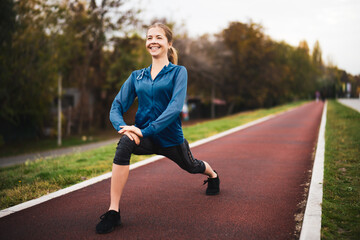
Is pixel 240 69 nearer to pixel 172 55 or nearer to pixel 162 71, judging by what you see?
pixel 172 55

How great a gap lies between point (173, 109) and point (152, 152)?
1.90 feet

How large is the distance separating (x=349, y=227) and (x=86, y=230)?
2.47 m

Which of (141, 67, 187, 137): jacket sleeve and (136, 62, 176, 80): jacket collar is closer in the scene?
(141, 67, 187, 137): jacket sleeve

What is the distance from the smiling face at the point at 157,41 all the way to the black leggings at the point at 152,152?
901mm

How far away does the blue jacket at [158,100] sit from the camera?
3299 mm

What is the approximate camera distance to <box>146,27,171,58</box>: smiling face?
11.3ft

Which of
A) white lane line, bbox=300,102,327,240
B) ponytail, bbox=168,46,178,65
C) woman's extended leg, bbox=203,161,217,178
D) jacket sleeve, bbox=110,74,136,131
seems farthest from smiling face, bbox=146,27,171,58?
white lane line, bbox=300,102,327,240

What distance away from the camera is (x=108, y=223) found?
314cm

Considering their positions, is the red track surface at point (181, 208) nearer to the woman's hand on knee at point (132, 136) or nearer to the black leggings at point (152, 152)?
the black leggings at point (152, 152)

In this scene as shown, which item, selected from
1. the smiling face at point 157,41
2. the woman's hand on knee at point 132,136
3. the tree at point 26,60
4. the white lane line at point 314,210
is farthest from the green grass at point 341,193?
the tree at point 26,60

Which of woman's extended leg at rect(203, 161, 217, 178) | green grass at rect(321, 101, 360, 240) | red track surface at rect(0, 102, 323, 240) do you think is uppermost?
woman's extended leg at rect(203, 161, 217, 178)

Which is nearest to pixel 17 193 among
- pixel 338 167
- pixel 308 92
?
pixel 338 167

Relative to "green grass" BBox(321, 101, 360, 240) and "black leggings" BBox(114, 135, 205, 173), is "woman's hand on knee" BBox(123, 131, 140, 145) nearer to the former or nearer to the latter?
"black leggings" BBox(114, 135, 205, 173)

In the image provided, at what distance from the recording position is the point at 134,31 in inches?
1266
